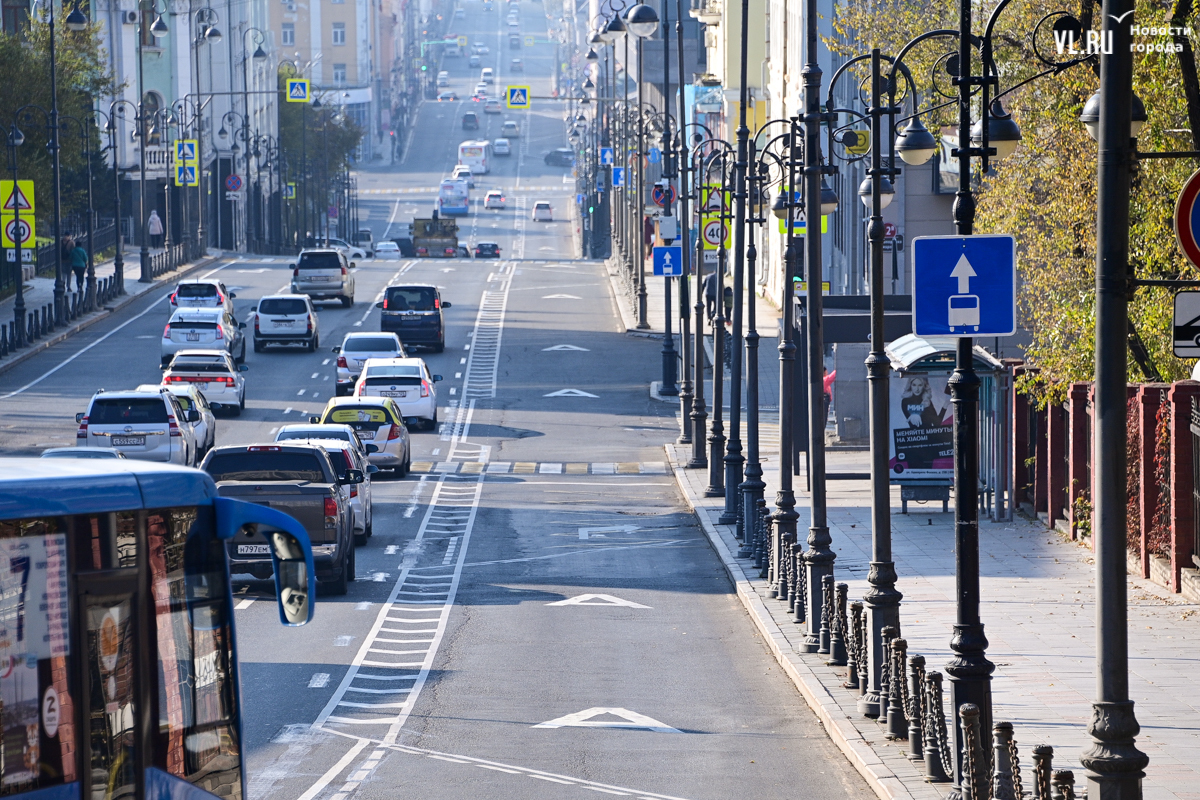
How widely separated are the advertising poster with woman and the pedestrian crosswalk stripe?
9177 mm

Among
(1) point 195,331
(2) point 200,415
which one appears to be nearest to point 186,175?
(1) point 195,331

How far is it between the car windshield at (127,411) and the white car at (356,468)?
6559 millimetres

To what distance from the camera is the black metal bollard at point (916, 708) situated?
12219 mm

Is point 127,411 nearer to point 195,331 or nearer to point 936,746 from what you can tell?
point 195,331

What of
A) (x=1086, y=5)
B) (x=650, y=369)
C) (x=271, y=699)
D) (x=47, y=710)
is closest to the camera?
(x=47, y=710)

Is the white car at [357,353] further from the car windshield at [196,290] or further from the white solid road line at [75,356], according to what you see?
the car windshield at [196,290]

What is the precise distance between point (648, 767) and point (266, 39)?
4559 inches

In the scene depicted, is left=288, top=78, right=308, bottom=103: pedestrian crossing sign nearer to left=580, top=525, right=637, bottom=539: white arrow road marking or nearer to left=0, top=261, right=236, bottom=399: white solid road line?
left=0, top=261, right=236, bottom=399: white solid road line

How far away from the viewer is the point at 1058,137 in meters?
24.2

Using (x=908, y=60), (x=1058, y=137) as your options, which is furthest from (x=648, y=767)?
(x=908, y=60)

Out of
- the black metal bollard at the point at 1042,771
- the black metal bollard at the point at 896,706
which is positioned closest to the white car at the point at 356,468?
the black metal bollard at the point at 896,706

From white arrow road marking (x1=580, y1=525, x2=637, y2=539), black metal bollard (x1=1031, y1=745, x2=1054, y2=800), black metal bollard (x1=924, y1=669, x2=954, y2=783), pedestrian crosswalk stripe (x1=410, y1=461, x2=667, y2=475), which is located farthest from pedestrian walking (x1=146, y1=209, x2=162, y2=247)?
black metal bollard (x1=1031, y1=745, x2=1054, y2=800)

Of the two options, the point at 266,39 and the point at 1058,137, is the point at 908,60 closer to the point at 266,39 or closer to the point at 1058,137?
the point at 1058,137

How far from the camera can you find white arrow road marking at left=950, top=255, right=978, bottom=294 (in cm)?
1189
